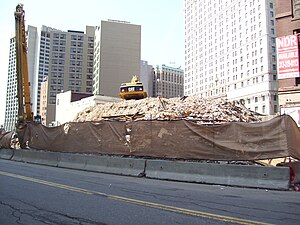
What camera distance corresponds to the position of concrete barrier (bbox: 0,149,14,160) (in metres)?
21.9

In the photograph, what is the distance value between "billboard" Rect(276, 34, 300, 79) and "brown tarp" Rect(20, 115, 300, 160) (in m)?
14.8

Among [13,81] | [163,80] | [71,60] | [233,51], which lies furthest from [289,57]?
[163,80]

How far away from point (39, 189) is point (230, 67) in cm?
12996

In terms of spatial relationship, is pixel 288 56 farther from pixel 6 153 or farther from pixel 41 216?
pixel 41 216

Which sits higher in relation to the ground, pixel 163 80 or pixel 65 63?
pixel 65 63

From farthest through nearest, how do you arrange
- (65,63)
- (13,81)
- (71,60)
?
(71,60) → (65,63) → (13,81)

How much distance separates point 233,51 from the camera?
437 ft

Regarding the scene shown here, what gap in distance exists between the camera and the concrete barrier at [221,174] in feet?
34.0

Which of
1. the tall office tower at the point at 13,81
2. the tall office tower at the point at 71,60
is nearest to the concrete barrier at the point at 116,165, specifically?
the tall office tower at the point at 13,81

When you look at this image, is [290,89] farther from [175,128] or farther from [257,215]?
[257,215]

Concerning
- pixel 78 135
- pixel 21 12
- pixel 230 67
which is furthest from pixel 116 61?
pixel 78 135

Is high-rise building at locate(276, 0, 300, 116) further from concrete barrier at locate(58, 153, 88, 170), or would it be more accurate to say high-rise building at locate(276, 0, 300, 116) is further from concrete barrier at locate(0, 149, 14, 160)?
concrete barrier at locate(0, 149, 14, 160)

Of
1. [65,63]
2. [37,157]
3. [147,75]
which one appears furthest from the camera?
[147,75]

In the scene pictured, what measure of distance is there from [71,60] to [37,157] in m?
147
